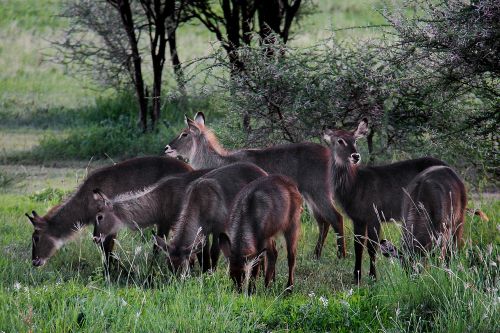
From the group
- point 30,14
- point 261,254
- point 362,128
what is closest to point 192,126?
point 362,128

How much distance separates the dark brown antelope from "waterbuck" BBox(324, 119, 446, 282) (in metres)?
1.18

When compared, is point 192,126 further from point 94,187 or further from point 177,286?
point 177,286

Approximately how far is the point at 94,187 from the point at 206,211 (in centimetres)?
149

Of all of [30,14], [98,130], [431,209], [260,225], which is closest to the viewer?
[260,225]

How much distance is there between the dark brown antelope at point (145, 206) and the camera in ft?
26.7

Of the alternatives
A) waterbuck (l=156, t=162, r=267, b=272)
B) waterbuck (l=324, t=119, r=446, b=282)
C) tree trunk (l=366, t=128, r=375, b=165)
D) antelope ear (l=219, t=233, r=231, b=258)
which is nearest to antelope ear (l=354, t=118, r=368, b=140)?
waterbuck (l=324, t=119, r=446, b=282)

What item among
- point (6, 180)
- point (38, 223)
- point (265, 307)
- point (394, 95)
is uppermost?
point (394, 95)

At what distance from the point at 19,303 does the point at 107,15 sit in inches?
429

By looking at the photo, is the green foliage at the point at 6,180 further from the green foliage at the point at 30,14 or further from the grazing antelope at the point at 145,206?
the green foliage at the point at 30,14

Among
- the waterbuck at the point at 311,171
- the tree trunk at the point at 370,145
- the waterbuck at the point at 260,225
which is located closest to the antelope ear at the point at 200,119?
the waterbuck at the point at 311,171

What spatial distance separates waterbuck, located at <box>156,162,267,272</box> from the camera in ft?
23.8

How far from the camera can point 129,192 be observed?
8.48 meters

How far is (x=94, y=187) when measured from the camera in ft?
28.7

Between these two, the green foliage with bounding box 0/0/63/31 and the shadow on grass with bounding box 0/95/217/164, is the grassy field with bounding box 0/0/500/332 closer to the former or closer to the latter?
the shadow on grass with bounding box 0/95/217/164
